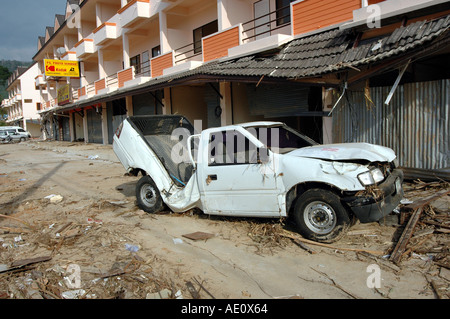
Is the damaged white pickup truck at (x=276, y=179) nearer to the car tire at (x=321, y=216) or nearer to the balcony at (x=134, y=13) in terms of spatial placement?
the car tire at (x=321, y=216)

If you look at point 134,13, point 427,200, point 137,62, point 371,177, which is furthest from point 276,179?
point 137,62

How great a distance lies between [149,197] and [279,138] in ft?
9.13

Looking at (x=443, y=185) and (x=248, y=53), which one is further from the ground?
(x=248, y=53)

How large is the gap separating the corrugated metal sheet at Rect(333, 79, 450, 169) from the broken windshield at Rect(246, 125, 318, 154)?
2709 mm

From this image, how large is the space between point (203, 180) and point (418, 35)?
16.1 feet

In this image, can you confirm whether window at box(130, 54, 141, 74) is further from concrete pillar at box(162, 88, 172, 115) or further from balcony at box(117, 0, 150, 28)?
concrete pillar at box(162, 88, 172, 115)

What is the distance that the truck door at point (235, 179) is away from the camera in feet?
15.4

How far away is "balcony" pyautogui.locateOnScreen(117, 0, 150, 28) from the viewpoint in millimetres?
17234

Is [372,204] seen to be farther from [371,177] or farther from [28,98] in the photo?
[28,98]

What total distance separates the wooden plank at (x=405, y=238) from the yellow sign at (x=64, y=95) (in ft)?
101

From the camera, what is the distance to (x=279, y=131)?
219 inches

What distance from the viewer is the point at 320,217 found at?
4344 millimetres
